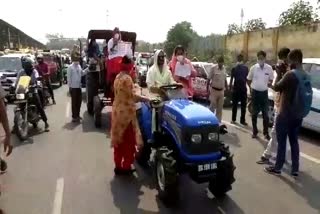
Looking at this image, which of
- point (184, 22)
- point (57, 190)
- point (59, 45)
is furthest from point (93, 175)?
point (59, 45)

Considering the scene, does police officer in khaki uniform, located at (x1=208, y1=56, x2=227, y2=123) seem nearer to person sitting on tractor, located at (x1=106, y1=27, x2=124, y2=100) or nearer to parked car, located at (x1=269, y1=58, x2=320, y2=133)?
parked car, located at (x1=269, y1=58, x2=320, y2=133)

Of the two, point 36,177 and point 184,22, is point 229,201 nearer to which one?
point 36,177

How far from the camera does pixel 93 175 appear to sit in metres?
6.84

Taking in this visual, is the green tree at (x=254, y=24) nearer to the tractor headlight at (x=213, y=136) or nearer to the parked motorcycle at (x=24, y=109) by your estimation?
the parked motorcycle at (x=24, y=109)

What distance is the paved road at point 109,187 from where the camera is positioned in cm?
551

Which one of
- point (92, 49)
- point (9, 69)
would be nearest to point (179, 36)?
point (9, 69)

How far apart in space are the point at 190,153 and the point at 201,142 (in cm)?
20

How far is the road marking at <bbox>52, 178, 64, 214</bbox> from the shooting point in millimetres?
5438

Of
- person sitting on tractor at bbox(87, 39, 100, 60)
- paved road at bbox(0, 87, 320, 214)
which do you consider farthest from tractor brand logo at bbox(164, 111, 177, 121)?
person sitting on tractor at bbox(87, 39, 100, 60)

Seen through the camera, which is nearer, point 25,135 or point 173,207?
point 173,207

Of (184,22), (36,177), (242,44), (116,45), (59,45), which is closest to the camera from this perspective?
(36,177)

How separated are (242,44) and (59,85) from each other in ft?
60.0

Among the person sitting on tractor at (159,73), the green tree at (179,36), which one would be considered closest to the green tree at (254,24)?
the green tree at (179,36)

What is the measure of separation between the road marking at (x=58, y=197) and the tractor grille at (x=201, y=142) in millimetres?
1796
